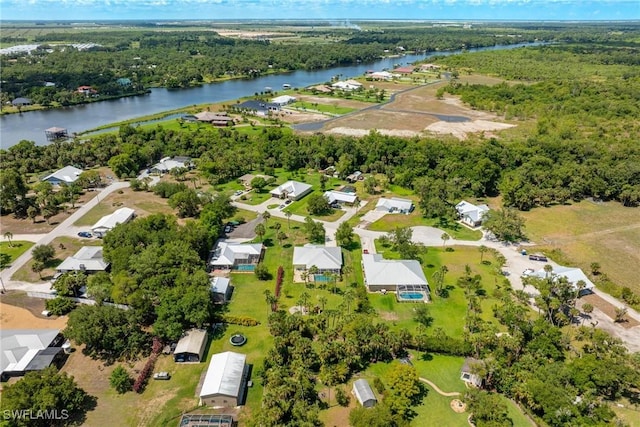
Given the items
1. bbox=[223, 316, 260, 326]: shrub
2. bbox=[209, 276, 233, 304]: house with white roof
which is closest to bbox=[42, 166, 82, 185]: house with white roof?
bbox=[209, 276, 233, 304]: house with white roof

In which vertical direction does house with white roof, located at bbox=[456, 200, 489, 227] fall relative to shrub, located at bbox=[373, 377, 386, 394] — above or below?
above

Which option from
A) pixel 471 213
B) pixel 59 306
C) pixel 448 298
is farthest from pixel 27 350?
pixel 471 213

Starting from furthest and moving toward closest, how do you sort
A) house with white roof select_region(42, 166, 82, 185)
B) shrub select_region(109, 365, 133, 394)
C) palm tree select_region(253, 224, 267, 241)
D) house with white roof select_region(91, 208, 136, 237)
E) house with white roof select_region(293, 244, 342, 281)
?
1. house with white roof select_region(42, 166, 82, 185)
2. house with white roof select_region(91, 208, 136, 237)
3. palm tree select_region(253, 224, 267, 241)
4. house with white roof select_region(293, 244, 342, 281)
5. shrub select_region(109, 365, 133, 394)

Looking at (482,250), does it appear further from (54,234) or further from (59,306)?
(54,234)

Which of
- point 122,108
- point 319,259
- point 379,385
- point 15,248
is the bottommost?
point 15,248

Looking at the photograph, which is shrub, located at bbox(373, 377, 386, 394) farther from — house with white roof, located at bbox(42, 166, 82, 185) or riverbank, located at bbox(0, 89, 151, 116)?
riverbank, located at bbox(0, 89, 151, 116)

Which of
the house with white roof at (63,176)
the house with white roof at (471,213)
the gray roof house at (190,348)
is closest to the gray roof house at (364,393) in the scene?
the gray roof house at (190,348)

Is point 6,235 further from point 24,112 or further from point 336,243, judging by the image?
point 24,112

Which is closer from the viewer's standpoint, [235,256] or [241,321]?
[241,321]
